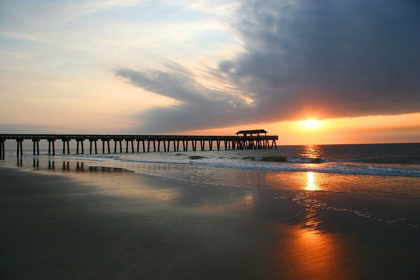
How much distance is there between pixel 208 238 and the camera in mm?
4617

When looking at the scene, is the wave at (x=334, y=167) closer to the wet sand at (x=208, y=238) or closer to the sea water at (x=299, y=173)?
the sea water at (x=299, y=173)

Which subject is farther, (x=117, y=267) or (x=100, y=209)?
(x=100, y=209)

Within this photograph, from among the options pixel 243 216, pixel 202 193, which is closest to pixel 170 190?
pixel 202 193

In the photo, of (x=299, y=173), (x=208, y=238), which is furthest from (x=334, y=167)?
(x=208, y=238)

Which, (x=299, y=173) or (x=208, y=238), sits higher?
(x=208, y=238)

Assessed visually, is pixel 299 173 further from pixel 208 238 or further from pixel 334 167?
pixel 208 238

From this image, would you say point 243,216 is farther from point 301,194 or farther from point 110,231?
point 301,194

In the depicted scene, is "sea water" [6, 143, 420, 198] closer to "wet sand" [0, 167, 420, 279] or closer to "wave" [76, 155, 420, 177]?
"wave" [76, 155, 420, 177]

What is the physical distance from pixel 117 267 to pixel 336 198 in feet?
24.5

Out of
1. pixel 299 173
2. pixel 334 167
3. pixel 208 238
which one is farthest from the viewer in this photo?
pixel 334 167

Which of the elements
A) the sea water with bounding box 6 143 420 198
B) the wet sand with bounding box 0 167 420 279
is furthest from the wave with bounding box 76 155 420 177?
the wet sand with bounding box 0 167 420 279

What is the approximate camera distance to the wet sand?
133 inches

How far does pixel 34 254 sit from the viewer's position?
3771 mm

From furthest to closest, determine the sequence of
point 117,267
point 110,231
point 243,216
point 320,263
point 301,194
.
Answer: point 301,194 < point 243,216 < point 110,231 < point 320,263 < point 117,267
